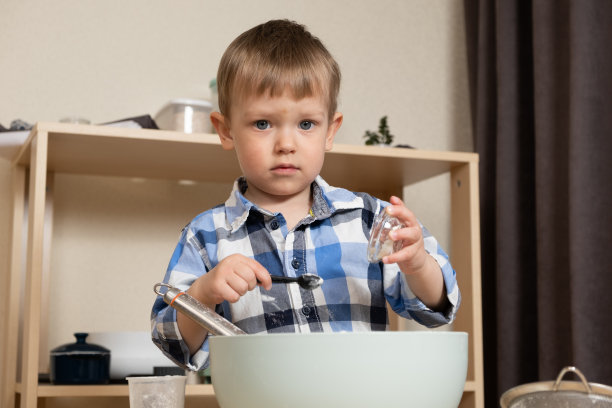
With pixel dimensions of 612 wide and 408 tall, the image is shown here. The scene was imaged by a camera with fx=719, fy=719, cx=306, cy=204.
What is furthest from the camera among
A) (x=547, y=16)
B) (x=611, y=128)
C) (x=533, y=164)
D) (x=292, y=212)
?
(x=533, y=164)

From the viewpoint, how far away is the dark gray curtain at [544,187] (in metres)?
1.60

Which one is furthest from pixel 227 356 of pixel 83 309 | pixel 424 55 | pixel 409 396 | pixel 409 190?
pixel 424 55

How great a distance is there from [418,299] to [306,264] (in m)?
0.16

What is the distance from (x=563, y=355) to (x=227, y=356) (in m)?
1.35

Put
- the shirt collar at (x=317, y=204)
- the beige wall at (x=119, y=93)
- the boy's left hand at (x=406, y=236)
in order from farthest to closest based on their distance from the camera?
the beige wall at (x=119, y=93) → the shirt collar at (x=317, y=204) → the boy's left hand at (x=406, y=236)

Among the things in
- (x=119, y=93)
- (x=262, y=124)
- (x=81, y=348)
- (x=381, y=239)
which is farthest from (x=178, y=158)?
(x=381, y=239)

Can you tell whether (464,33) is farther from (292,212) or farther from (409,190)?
(292,212)

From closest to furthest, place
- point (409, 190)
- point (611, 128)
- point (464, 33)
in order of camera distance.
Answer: point (611, 128) < point (409, 190) < point (464, 33)

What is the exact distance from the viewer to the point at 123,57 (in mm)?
1966

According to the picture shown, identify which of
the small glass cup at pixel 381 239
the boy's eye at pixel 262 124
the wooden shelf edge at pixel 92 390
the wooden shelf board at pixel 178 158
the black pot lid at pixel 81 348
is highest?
the wooden shelf board at pixel 178 158

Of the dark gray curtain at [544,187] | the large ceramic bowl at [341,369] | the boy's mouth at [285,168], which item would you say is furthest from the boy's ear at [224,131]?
the dark gray curtain at [544,187]

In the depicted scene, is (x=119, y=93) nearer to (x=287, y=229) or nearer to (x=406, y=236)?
(x=287, y=229)

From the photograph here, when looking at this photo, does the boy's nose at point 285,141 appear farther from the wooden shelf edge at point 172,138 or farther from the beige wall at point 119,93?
the beige wall at point 119,93

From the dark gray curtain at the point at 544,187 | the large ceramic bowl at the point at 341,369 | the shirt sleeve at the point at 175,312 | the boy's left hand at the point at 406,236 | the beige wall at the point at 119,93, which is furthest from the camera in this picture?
the beige wall at the point at 119,93
